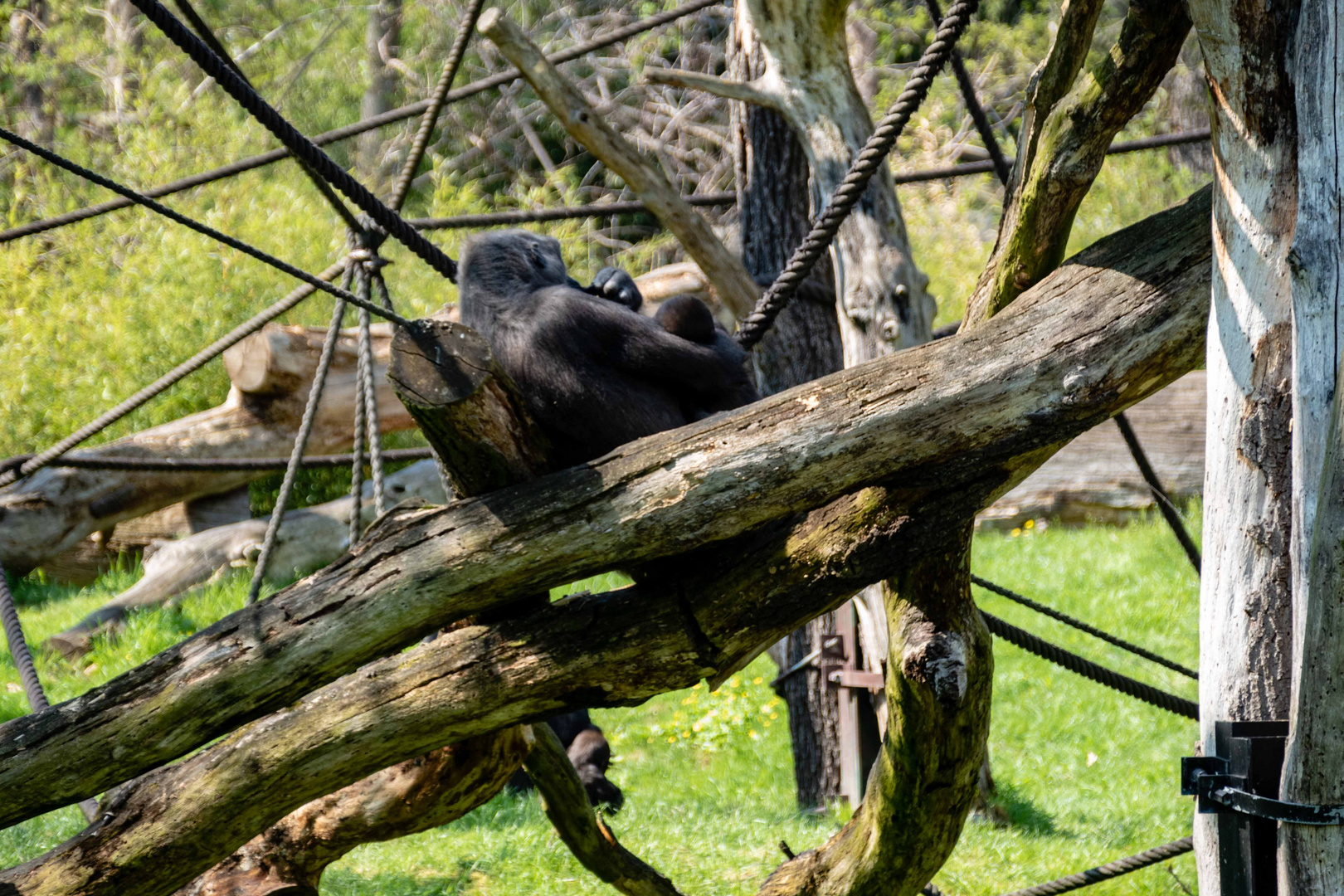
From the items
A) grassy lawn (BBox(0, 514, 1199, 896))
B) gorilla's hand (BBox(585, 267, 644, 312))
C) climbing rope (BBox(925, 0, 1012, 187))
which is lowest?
grassy lawn (BBox(0, 514, 1199, 896))

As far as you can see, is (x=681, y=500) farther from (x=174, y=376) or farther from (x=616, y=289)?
(x=174, y=376)

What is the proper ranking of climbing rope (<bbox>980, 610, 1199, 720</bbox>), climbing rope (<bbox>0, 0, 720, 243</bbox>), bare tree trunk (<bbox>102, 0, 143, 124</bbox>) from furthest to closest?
bare tree trunk (<bbox>102, 0, 143, 124</bbox>)
climbing rope (<bbox>0, 0, 720, 243</bbox>)
climbing rope (<bbox>980, 610, 1199, 720</bbox>)

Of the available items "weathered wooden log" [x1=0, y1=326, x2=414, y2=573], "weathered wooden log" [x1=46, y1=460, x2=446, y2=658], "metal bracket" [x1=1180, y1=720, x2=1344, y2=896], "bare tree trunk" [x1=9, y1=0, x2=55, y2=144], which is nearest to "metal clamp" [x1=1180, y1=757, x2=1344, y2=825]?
"metal bracket" [x1=1180, y1=720, x2=1344, y2=896]

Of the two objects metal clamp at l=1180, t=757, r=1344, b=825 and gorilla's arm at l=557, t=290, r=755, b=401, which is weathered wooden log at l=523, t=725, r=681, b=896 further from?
metal clamp at l=1180, t=757, r=1344, b=825

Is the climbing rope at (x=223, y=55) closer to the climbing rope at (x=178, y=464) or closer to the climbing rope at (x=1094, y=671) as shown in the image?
the climbing rope at (x=178, y=464)

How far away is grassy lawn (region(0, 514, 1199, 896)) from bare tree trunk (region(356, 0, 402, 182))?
8291 millimetres

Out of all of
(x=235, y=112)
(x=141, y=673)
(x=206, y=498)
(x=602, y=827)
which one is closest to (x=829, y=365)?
(x=602, y=827)

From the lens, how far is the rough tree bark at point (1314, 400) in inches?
73.9

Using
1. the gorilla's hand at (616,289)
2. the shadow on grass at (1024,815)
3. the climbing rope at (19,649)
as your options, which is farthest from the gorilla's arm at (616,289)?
the shadow on grass at (1024,815)

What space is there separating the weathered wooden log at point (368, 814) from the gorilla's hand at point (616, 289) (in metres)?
1.54

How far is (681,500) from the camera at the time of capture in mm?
2258

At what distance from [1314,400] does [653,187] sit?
121 inches

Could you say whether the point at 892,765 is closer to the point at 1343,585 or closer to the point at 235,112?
the point at 1343,585

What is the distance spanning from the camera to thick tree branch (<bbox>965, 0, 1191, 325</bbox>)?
2154 mm
